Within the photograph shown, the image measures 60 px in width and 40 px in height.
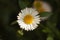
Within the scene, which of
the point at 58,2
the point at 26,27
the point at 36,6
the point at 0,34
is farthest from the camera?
the point at 58,2

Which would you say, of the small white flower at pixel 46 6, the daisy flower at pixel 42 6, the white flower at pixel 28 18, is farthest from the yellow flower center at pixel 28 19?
the small white flower at pixel 46 6

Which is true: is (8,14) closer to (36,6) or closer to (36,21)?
(36,6)

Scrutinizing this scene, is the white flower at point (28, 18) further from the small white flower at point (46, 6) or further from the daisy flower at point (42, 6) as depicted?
the small white flower at point (46, 6)

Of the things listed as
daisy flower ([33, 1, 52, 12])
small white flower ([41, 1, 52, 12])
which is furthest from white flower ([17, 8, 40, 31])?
small white flower ([41, 1, 52, 12])

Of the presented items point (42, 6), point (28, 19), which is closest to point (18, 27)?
point (28, 19)

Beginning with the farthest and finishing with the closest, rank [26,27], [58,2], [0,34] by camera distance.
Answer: [58,2] → [0,34] → [26,27]

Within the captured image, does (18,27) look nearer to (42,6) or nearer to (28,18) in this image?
(28,18)

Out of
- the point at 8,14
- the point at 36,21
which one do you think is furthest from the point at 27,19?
the point at 8,14
